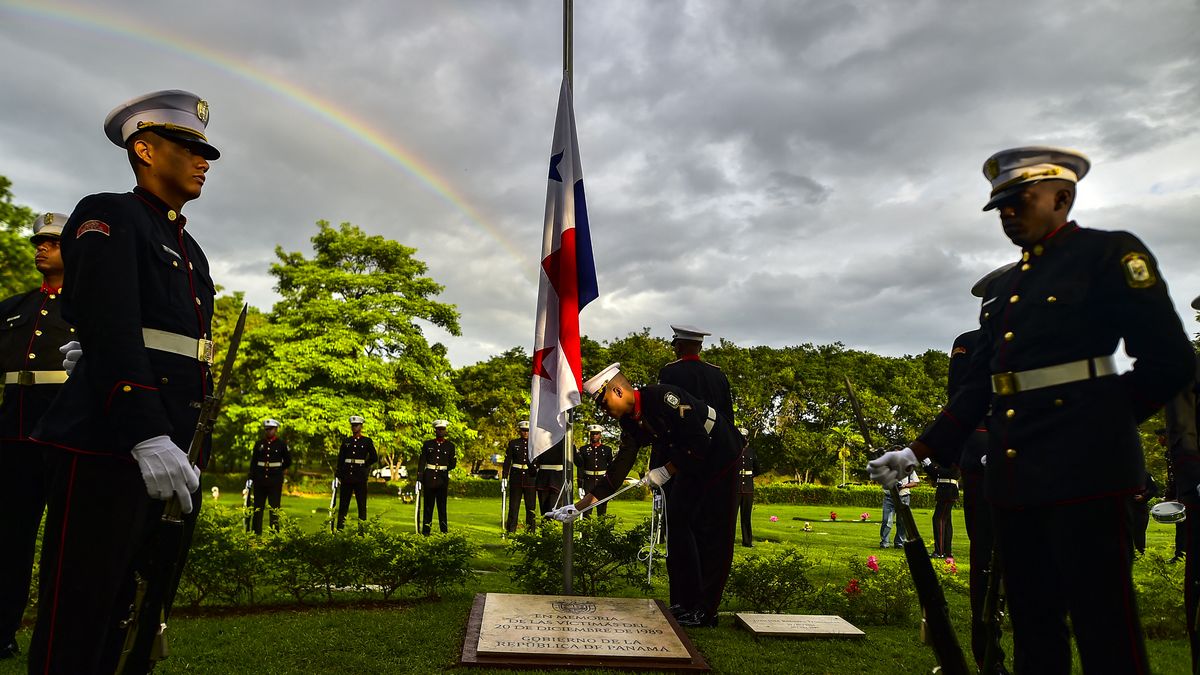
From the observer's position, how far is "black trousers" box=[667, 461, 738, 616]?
626 cm

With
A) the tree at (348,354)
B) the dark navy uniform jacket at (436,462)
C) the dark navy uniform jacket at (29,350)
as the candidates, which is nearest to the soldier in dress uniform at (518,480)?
the dark navy uniform jacket at (436,462)

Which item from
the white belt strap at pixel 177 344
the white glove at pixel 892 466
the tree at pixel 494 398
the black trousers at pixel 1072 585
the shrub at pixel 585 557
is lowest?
the shrub at pixel 585 557

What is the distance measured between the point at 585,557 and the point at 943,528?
310 inches

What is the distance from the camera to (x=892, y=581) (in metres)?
6.91

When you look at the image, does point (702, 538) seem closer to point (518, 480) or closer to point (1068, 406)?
point (1068, 406)

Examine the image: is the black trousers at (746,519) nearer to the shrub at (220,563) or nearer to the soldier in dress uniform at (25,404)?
the shrub at (220,563)

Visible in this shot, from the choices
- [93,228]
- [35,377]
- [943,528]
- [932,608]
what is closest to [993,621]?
[932,608]

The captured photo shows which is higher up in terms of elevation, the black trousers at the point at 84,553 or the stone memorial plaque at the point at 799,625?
the black trousers at the point at 84,553

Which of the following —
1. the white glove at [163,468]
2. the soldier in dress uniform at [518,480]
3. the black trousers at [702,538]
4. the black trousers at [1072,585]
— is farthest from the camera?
the soldier in dress uniform at [518,480]

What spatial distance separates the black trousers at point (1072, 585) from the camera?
8.55 feet

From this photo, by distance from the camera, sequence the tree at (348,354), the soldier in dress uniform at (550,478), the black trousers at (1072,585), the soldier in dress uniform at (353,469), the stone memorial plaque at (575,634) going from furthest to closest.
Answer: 1. the tree at (348,354)
2. the soldier in dress uniform at (550,478)
3. the soldier in dress uniform at (353,469)
4. the stone memorial plaque at (575,634)
5. the black trousers at (1072,585)

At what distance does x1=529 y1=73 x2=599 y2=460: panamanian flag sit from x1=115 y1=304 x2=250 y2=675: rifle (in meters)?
3.43

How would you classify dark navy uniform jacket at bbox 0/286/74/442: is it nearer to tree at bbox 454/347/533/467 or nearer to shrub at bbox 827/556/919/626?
shrub at bbox 827/556/919/626

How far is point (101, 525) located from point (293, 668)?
7.88 ft
